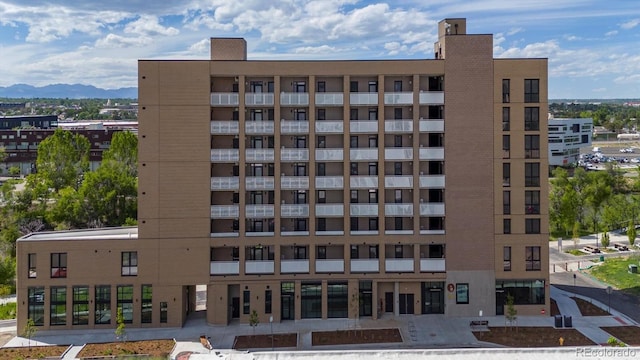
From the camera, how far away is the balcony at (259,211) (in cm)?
4491

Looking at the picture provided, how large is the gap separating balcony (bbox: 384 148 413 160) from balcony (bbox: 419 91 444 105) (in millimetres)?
4150

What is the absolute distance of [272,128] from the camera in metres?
45.2

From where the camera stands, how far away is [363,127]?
45.4 metres

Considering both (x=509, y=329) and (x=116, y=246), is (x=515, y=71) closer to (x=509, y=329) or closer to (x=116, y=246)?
(x=509, y=329)

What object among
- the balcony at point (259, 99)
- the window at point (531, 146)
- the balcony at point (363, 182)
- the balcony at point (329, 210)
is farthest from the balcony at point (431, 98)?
the balcony at point (259, 99)

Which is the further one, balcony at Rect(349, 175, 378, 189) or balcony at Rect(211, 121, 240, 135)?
balcony at Rect(349, 175, 378, 189)

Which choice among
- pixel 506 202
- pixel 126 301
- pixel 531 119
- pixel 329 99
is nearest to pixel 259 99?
pixel 329 99

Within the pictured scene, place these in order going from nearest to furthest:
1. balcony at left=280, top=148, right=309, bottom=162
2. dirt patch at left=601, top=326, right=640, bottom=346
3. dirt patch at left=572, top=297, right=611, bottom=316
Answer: dirt patch at left=601, top=326, right=640, bottom=346
balcony at left=280, top=148, right=309, bottom=162
dirt patch at left=572, top=297, right=611, bottom=316

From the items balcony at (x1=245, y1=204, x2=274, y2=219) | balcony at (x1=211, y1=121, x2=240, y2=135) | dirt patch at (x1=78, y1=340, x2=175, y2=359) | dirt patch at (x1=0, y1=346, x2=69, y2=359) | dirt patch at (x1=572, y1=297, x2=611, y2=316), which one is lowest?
dirt patch at (x1=0, y1=346, x2=69, y2=359)

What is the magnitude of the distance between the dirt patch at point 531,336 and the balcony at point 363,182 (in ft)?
45.9

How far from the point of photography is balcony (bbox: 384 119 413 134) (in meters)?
45.4

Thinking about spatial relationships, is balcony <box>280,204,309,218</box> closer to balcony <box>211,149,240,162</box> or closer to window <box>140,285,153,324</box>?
balcony <box>211,149,240,162</box>

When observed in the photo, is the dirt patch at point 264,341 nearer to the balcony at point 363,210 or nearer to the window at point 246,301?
the window at point 246,301

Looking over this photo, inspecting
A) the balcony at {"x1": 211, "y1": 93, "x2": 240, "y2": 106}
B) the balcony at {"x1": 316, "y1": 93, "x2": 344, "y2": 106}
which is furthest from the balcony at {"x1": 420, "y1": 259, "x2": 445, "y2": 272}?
the balcony at {"x1": 211, "y1": 93, "x2": 240, "y2": 106}
